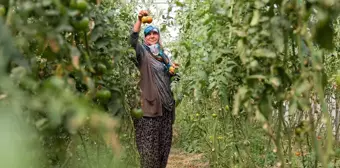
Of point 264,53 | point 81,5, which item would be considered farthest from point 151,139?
point 81,5

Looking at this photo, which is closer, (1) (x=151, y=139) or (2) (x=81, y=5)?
(2) (x=81, y=5)

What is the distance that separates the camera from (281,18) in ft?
3.72

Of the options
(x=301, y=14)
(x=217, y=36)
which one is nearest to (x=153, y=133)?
(x=217, y=36)

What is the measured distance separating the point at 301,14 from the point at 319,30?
0.17 meters

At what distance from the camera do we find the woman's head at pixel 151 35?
118 inches

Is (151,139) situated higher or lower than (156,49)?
lower

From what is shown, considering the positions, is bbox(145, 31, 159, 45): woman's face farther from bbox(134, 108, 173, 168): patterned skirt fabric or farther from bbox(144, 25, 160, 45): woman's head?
bbox(134, 108, 173, 168): patterned skirt fabric

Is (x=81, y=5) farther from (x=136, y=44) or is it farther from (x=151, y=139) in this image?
(x=151, y=139)

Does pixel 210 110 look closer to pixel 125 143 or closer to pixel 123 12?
pixel 125 143

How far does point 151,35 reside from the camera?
9.89 feet

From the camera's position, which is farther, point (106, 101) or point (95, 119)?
point (106, 101)

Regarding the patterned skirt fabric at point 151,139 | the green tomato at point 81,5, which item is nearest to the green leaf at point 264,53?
the green tomato at point 81,5

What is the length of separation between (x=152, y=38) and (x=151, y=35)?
0.07 ft

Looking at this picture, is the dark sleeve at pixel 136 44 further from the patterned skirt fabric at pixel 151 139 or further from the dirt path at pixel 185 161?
the dirt path at pixel 185 161
